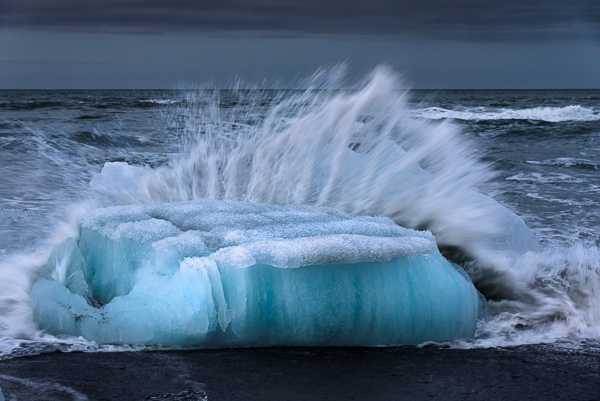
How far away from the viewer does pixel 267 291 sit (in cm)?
257

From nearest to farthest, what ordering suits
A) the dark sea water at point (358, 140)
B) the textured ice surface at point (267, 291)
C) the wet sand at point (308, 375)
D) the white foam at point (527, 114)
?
the wet sand at point (308, 375) < the textured ice surface at point (267, 291) < the dark sea water at point (358, 140) < the white foam at point (527, 114)

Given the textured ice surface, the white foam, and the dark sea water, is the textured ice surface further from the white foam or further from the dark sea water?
the white foam

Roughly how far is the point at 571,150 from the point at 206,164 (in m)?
9.39

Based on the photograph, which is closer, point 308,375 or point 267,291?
point 308,375

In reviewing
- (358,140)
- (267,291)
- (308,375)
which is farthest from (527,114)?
(308,375)

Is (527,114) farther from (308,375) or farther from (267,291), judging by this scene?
(308,375)

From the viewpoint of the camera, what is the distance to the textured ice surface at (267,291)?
2.50m

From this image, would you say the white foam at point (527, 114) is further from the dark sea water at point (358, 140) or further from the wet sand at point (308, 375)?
the wet sand at point (308, 375)

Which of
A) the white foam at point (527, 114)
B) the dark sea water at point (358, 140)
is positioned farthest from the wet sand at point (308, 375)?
the white foam at point (527, 114)

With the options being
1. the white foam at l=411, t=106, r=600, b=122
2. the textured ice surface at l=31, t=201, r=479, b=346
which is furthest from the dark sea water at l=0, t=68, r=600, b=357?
the white foam at l=411, t=106, r=600, b=122

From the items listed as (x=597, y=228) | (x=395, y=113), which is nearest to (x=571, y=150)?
(x=597, y=228)

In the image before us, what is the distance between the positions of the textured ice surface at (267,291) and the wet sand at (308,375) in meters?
0.10

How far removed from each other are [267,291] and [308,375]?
453 millimetres

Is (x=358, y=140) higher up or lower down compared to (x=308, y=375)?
higher up
